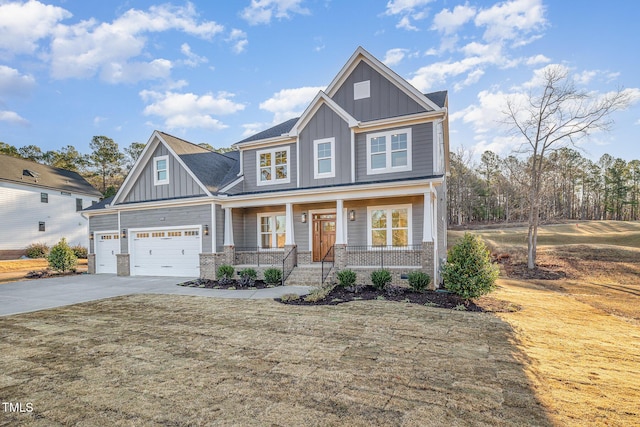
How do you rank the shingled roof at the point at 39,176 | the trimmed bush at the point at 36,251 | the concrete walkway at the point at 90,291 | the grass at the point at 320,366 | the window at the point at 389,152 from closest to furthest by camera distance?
the grass at the point at 320,366 → the concrete walkway at the point at 90,291 → the window at the point at 389,152 → the trimmed bush at the point at 36,251 → the shingled roof at the point at 39,176

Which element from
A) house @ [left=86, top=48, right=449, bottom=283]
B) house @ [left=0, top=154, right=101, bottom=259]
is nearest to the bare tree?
house @ [left=86, top=48, right=449, bottom=283]

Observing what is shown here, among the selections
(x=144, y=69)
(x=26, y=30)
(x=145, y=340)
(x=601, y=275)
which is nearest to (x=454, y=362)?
(x=145, y=340)

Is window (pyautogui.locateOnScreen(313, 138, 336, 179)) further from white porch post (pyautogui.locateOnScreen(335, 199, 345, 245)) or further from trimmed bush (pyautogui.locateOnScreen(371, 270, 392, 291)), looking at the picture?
trimmed bush (pyautogui.locateOnScreen(371, 270, 392, 291))

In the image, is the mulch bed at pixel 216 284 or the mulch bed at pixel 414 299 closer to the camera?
the mulch bed at pixel 414 299

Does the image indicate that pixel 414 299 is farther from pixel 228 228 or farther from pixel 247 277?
pixel 228 228

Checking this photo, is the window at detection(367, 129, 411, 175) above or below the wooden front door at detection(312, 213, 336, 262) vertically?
above

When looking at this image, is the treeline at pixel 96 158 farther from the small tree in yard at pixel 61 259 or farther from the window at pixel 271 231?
the window at pixel 271 231

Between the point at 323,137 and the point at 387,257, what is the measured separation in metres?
6.13

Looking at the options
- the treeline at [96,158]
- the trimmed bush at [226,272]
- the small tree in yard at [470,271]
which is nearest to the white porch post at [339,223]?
the small tree in yard at [470,271]

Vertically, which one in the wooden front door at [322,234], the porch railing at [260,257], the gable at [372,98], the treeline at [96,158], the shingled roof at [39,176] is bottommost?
the porch railing at [260,257]

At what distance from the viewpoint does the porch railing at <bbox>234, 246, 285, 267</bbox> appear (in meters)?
13.6

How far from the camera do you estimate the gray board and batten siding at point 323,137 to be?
13.4 m

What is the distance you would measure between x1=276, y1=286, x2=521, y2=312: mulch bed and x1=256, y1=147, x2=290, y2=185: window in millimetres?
6634

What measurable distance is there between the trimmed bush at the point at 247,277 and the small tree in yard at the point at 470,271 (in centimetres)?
743
